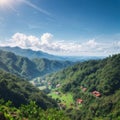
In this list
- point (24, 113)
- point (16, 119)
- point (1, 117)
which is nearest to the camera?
point (1, 117)

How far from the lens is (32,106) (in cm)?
11619

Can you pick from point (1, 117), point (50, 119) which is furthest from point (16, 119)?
point (1, 117)

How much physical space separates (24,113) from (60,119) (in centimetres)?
1718

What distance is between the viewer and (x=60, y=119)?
115438mm

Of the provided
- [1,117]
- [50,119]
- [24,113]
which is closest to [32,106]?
[24,113]

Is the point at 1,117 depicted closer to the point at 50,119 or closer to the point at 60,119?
the point at 50,119

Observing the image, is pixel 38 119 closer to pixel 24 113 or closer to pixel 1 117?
pixel 24 113

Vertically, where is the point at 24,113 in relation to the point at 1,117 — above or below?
below

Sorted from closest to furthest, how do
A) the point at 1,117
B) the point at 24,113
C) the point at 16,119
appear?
the point at 1,117 < the point at 16,119 < the point at 24,113

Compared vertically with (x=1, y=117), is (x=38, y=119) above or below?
below

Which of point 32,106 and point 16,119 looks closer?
point 16,119

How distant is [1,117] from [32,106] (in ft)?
151

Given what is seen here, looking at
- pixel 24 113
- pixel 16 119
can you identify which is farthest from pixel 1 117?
pixel 24 113

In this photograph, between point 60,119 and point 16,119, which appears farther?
point 60,119
